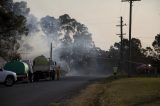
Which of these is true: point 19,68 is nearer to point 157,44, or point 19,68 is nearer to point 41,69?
point 41,69

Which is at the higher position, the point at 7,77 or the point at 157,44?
the point at 157,44

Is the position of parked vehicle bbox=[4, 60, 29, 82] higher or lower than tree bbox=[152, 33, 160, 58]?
lower

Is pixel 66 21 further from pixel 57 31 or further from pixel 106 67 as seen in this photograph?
pixel 106 67

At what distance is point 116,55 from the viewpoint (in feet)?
482

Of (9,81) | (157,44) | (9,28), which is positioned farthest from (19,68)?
(157,44)

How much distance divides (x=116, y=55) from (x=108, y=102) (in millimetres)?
124645

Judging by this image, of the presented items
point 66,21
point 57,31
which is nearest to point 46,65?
point 57,31

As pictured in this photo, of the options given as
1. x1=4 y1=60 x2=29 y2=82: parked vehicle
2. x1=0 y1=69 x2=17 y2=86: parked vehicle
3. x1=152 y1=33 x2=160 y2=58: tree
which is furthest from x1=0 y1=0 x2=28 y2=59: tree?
x1=152 y1=33 x2=160 y2=58: tree

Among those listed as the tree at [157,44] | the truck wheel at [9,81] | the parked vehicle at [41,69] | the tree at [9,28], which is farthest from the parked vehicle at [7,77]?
the tree at [157,44]

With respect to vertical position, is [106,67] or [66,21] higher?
[66,21]

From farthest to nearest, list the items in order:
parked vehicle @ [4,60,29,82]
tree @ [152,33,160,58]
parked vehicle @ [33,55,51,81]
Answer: tree @ [152,33,160,58]
parked vehicle @ [33,55,51,81]
parked vehicle @ [4,60,29,82]

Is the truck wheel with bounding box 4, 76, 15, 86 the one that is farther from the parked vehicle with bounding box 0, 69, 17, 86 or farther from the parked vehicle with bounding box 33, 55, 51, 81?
the parked vehicle with bounding box 33, 55, 51, 81

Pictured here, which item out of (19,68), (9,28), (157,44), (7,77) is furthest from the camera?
(157,44)

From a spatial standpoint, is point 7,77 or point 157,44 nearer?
point 7,77
